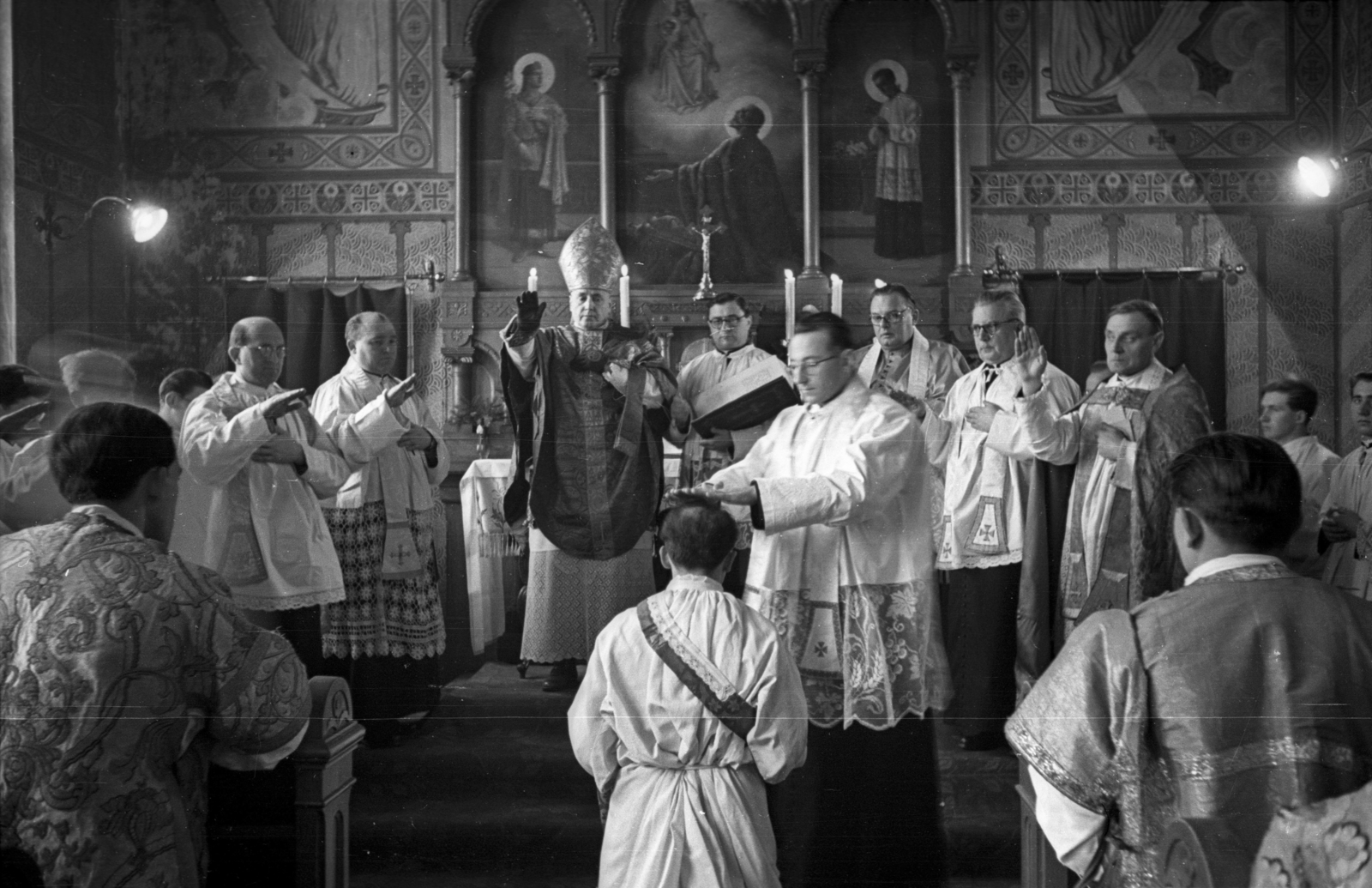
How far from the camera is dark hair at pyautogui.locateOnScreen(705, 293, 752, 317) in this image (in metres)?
1.88

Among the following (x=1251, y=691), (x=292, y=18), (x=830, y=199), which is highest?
(x=292, y=18)

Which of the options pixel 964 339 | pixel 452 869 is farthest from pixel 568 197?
pixel 452 869

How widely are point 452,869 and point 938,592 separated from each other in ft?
3.67

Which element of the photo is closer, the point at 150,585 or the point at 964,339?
the point at 150,585

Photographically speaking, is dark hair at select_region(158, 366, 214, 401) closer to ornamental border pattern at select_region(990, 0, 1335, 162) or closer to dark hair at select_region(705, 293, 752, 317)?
dark hair at select_region(705, 293, 752, 317)

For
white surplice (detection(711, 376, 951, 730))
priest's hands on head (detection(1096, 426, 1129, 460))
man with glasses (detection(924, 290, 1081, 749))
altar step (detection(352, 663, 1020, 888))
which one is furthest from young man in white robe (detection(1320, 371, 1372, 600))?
altar step (detection(352, 663, 1020, 888))

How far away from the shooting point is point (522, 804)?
2066 millimetres

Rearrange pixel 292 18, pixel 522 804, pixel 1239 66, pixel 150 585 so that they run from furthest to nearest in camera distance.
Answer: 1. pixel 522 804
2. pixel 292 18
3. pixel 1239 66
4. pixel 150 585

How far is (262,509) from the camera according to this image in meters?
2.06

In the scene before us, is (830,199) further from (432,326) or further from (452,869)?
(452,869)

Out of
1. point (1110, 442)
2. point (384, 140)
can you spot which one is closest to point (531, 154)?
point (384, 140)

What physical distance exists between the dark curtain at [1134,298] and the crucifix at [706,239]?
0.55 meters

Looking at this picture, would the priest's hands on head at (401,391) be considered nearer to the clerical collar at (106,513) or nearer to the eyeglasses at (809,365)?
the clerical collar at (106,513)

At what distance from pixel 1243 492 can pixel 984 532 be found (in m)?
0.79
